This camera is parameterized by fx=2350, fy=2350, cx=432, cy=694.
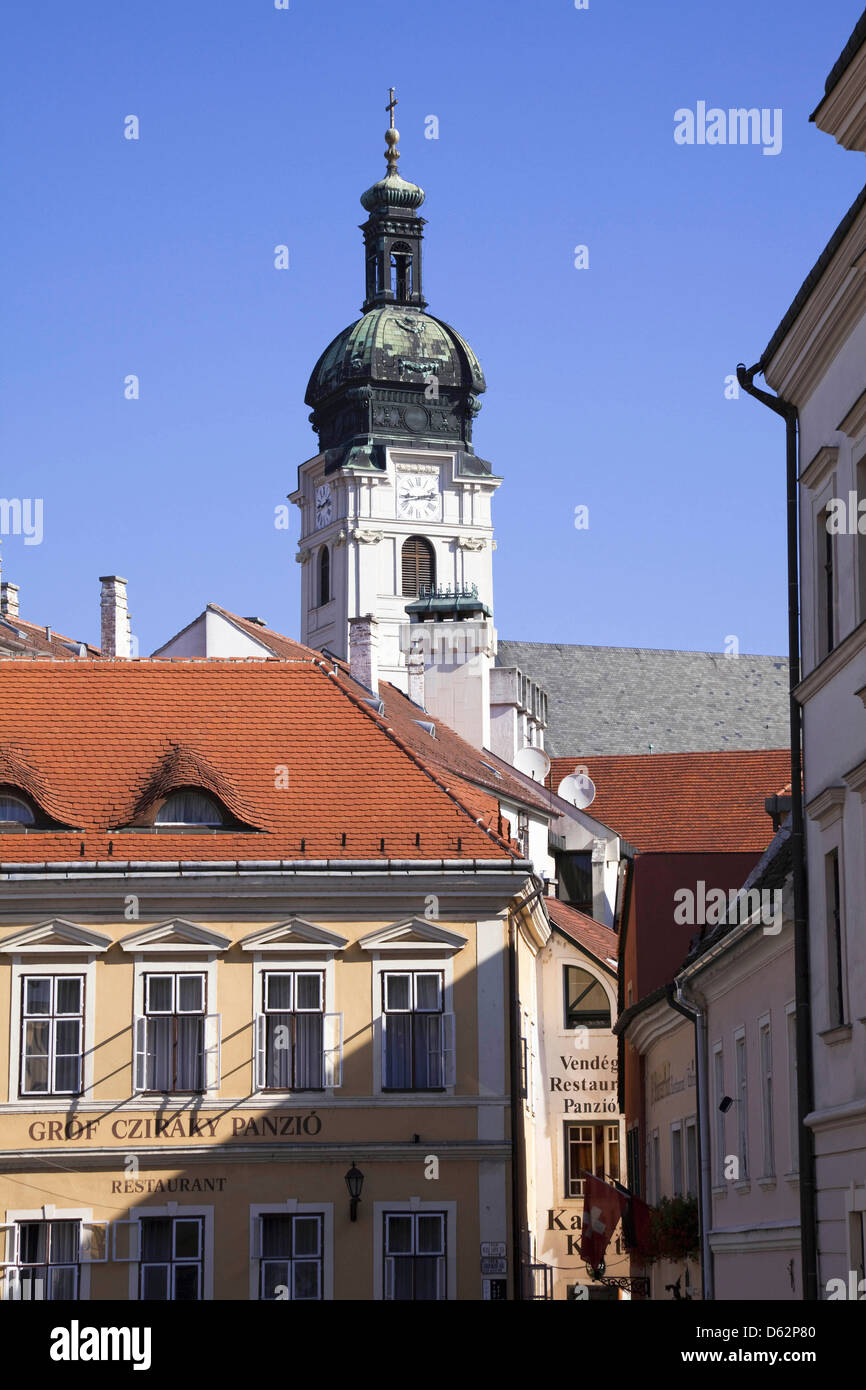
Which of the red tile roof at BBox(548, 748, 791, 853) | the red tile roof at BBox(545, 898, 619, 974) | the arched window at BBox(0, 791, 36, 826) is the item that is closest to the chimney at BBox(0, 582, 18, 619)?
the red tile roof at BBox(548, 748, 791, 853)

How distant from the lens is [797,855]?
21000 millimetres

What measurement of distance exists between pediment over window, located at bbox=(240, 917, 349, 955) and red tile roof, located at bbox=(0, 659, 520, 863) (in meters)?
1.00

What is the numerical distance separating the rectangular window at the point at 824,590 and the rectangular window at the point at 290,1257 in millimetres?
11850

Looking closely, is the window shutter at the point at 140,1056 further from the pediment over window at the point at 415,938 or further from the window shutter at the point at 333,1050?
the pediment over window at the point at 415,938

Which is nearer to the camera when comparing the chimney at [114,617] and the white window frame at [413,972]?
the white window frame at [413,972]

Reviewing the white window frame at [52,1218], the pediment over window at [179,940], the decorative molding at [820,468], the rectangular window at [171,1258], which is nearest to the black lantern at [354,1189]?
the rectangular window at [171,1258]

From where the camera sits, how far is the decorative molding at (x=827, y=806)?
19.6m

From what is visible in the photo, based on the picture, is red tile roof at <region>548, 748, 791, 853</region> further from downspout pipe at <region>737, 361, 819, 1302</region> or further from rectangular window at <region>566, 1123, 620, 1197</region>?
downspout pipe at <region>737, 361, 819, 1302</region>

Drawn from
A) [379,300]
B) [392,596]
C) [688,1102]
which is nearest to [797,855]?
[688,1102]

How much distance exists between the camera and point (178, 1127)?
29500 mm

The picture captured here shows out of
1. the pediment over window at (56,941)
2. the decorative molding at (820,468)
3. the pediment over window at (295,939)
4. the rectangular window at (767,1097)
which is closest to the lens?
the decorative molding at (820,468)

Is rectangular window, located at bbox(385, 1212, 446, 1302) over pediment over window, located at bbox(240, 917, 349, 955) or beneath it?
beneath

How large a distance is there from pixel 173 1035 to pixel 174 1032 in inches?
1.6

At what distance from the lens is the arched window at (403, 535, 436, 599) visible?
106000mm
